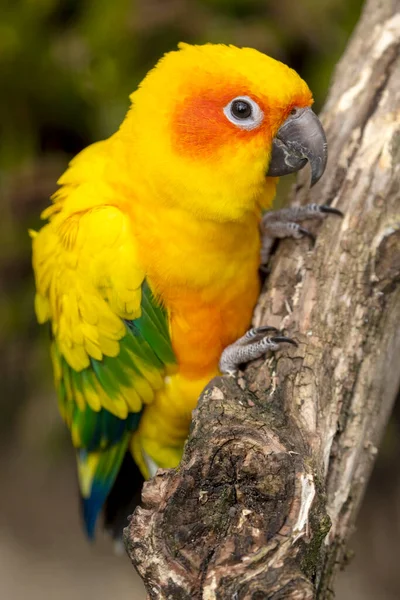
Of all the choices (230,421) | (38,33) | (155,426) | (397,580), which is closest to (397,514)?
(397,580)

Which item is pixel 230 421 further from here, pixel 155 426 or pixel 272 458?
pixel 155 426

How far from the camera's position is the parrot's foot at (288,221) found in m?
2.27

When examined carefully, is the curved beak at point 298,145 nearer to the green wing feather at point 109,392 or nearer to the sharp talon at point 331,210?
the sharp talon at point 331,210

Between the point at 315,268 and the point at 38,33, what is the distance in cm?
213

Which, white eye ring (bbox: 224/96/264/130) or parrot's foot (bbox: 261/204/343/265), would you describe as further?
parrot's foot (bbox: 261/204/343/265)

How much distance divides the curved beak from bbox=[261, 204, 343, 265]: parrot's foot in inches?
7.7

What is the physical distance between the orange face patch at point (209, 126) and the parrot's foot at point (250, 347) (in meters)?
0.57

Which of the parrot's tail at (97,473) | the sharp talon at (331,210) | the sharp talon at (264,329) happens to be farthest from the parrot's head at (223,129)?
the parrot's tail at (97,473)

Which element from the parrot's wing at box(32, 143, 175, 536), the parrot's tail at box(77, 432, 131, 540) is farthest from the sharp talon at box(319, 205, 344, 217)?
the parrot's tail at box(77, 432, 131, 540)

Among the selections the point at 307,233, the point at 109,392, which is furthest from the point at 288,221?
the point at 109,392

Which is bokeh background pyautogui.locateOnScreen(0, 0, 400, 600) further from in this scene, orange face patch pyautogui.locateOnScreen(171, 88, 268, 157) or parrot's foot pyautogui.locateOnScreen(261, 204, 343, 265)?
orange face patch pyautogui.locateOnScreen(171, 88, 268, 157)

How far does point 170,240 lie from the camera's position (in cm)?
213

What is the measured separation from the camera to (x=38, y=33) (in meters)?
3.46

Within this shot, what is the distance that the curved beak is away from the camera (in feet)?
6.74
